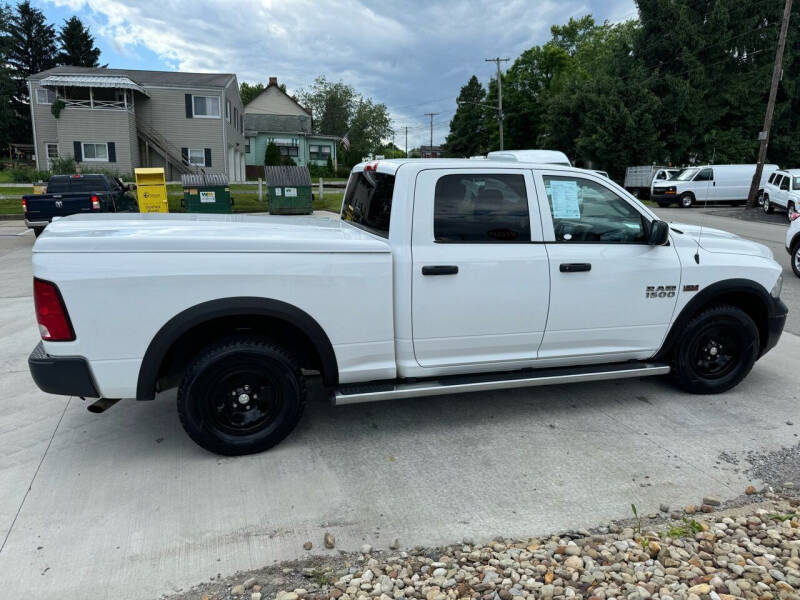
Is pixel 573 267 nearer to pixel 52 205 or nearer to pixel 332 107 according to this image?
pixel 52 205

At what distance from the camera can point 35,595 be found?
8.60 feet

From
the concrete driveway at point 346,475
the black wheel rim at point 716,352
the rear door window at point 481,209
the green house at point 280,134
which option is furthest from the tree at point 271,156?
the black wheel rim at point 716,352

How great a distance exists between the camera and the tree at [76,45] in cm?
6156

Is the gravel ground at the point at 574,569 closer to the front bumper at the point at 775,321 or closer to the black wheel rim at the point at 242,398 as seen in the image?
the black wheel rim at the point at 242,398

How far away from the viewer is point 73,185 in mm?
15859

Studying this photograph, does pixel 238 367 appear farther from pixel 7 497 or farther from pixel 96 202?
pixel 96 202

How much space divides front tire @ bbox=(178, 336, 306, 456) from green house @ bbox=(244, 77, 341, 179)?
49.7 metres

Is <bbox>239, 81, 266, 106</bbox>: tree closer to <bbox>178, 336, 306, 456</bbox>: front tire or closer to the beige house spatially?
the beige house

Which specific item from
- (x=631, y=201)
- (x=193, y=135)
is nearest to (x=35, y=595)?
(x=631, y=201)

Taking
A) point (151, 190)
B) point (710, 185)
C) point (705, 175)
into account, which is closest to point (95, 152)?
point (151, 190)

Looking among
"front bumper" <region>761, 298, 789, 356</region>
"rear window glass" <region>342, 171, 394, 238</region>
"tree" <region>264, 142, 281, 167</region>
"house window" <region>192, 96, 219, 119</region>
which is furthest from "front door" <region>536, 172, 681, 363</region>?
"tree" <region>264, 142, 281, 167</region>

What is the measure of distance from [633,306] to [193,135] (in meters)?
36.4

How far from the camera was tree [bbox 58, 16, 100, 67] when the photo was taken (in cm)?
6156

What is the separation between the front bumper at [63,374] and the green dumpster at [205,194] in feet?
51.6
